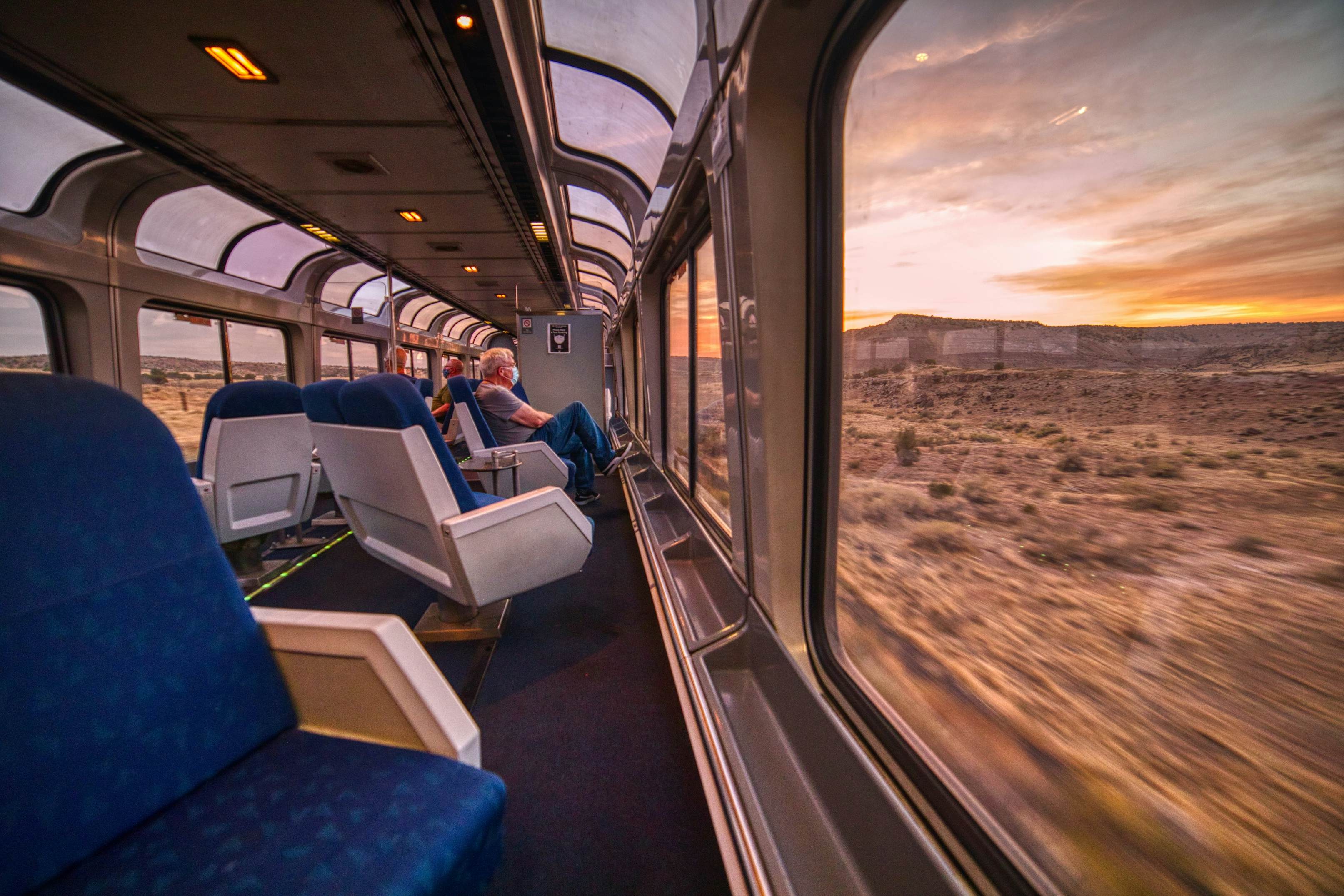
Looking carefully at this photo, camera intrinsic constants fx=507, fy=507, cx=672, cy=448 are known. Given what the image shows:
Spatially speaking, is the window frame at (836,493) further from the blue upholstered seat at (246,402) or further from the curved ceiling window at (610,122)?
the blue upholstered seat at (246,402)

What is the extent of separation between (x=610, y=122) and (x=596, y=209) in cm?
239

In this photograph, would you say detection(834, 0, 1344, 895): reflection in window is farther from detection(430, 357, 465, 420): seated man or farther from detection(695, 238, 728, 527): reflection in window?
detection(430, 357, 465, 420): seated man

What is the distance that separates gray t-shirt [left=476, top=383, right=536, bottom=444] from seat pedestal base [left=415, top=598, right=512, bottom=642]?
7.04 feet

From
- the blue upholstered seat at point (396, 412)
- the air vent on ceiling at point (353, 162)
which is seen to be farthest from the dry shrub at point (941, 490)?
the air vent on ceiling at point (353, 162)

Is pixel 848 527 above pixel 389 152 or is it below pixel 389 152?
below

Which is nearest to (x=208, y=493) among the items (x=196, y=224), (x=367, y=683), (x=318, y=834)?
(x=367, y=683)

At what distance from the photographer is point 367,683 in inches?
44.4

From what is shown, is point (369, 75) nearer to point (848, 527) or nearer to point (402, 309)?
point (848, 527)

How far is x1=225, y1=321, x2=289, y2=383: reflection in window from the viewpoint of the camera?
6.51 metres

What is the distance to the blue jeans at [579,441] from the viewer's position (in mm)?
5633

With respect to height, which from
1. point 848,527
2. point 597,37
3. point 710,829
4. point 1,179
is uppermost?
point 597,37

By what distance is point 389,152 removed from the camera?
387 centimetres

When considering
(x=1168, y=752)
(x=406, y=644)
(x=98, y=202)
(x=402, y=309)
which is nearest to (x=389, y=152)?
(x=98, y=202)

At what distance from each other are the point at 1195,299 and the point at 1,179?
6753 mm
